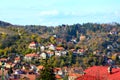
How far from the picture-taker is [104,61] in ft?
407

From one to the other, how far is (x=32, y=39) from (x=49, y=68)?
113905 millimetres

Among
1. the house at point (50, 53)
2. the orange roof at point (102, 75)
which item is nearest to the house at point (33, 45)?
the house at point (50, 53)

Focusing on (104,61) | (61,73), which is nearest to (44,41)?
(104,61)

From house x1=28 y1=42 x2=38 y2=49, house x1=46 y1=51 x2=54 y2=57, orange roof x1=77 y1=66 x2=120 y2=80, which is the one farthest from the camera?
house x1=28 y1=42 x2=38 y2=49

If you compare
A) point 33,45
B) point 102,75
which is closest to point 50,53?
point 33,45

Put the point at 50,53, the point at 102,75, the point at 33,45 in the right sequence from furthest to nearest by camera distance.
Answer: the point at 33,45, the point at 50,53, the point at 102,75

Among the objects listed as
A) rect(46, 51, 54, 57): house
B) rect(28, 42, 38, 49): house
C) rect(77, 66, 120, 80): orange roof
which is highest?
rect(77, 66, 120, 80): orange roof

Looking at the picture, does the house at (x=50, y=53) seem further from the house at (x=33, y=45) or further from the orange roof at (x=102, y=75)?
the orange roof at (x=102, y=75)

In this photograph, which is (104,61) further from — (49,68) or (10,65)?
(49,68)

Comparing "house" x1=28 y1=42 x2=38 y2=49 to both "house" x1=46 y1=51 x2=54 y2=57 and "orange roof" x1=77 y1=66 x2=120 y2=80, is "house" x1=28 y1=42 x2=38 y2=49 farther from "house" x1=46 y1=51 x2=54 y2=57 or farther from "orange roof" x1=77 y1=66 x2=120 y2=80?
"orange roof" x1=77 y1=66 x2=120 y2=80

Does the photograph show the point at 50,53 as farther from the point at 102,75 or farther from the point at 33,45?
the point at 102,75

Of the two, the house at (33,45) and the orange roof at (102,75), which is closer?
the orange roof at (102,75)

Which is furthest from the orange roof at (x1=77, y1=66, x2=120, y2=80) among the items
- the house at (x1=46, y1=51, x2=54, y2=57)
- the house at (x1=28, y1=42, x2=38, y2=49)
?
the house at (x1=28, y1=42, x2=38, y2=49)

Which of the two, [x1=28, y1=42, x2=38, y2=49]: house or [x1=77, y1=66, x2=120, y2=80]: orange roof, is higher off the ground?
[x1=77, y1=66, x2=120, y2=80]: orange roof
